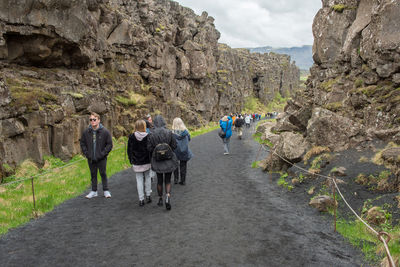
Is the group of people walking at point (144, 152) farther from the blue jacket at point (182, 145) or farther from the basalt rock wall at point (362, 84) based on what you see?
the basalt rock wall at point (362, 84)

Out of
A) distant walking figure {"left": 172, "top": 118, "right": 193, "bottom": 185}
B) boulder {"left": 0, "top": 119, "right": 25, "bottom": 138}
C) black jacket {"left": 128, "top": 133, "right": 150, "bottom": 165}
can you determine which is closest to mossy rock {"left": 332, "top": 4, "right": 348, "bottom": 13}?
distant walking figure {"left": 172, "top": 118, "right": 193, "bottom": 185}

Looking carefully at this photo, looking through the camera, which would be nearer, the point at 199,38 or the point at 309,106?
the point at 309,106

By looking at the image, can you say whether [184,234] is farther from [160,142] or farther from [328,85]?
[328,85]

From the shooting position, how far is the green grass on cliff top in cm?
726

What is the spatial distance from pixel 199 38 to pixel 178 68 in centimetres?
1174

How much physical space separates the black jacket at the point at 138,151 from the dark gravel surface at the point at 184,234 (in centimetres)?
139

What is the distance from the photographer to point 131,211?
765 cm

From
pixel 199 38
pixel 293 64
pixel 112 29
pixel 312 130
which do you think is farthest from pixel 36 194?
pixel 293 64

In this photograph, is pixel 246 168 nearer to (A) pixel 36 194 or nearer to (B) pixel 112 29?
(A) pixel 36 194

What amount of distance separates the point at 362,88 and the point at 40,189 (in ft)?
47.3

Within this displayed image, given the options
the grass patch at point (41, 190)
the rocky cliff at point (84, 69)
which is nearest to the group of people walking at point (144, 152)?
the grass patch at point (41, 190)

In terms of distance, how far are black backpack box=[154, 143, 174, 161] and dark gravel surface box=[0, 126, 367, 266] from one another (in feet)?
5.10

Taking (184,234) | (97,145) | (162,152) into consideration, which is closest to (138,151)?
(162,152)

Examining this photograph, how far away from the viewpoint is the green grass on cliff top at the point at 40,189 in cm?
726
